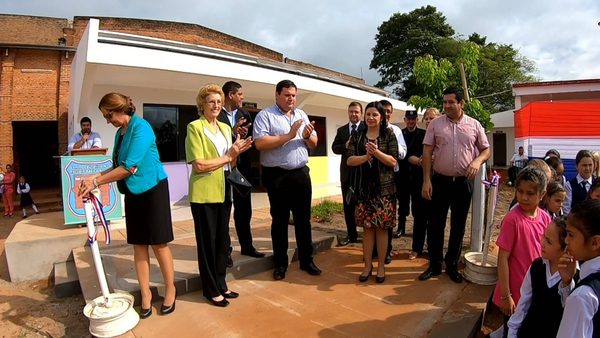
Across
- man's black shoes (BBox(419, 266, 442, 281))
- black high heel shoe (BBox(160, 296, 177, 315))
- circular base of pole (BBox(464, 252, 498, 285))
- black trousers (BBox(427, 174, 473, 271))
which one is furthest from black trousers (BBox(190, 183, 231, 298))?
circular base of pole (BBox(464, 252, 498, 285))

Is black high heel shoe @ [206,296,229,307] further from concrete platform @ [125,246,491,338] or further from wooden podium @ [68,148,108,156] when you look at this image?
wooden podium @ [68,148,108,156]

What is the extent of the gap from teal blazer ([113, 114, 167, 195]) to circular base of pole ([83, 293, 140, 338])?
2.66ft

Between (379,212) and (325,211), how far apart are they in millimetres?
3496

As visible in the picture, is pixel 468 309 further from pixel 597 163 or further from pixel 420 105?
pixel 420 105

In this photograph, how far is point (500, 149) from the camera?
22562mm

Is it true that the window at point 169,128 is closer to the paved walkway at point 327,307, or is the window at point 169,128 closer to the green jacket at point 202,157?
the paved walkway at point 327,307

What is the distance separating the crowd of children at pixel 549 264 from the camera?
1499 mm

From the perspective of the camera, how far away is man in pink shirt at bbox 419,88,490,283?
3.36 meters

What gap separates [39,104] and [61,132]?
4.32 ft

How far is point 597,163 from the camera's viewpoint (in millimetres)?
3609

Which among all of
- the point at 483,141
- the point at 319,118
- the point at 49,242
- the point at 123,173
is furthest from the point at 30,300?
the point at 319,118

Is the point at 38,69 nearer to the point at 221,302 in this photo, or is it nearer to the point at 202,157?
the point at 202,157

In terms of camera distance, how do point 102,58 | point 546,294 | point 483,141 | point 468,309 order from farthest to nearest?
point 102,58
point 483,141
point 468,309
point 546,294

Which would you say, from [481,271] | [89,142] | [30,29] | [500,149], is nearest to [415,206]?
[481,271]
